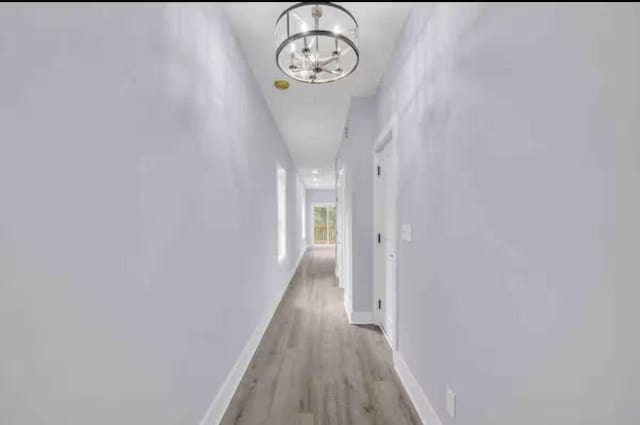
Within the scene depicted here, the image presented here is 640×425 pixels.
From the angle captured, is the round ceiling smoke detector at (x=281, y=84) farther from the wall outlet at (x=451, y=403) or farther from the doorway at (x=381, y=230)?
the wall outlet at (x=451, y=403)

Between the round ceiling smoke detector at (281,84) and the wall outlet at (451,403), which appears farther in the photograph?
the round ceiling smoke detector at (281,84)

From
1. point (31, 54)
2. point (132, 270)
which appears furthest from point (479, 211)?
point (31, 54)

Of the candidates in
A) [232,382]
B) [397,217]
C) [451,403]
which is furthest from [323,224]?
[451,403]

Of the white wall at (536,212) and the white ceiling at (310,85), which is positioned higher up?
the white ceiling at (310,85)

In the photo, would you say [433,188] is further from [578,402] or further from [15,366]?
[15,366]

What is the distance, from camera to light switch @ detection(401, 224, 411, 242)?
2013mm

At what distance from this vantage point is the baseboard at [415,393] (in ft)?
5.27

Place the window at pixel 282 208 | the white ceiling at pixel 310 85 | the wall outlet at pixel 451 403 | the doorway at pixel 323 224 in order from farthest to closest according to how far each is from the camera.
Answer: the doorway at pixel 323 224
the window at pixel 282 208
the white ceiling at pixel 310 85
the wall outlet at pixel 451 403

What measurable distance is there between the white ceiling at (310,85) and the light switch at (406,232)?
1.47 m

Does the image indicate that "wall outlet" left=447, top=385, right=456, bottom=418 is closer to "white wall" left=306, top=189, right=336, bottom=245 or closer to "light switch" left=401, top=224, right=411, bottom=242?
"light switch" left=401, top=224, right=411, bottom=242

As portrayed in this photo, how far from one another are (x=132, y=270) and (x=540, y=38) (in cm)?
145

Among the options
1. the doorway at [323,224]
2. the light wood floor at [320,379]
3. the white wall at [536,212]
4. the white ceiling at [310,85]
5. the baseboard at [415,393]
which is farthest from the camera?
the doorway at [323,224]

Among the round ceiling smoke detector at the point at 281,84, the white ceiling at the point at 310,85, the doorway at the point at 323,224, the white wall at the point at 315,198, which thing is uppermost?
the white ceiling at the point at 310,85

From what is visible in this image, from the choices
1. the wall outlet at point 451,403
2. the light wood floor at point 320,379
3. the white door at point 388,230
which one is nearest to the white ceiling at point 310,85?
the white door at point 388,230
